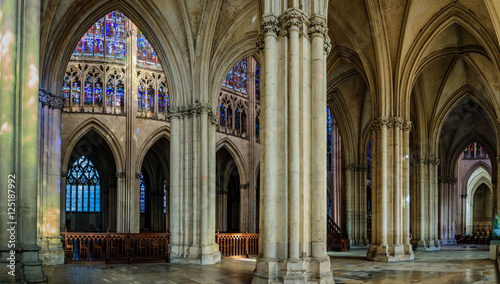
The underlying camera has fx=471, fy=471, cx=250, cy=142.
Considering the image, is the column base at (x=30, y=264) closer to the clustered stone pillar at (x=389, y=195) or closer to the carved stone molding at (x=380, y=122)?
the clustered stone pillar at (x=389, y=195)

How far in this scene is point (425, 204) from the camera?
2730cm

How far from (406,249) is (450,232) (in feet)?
58.4

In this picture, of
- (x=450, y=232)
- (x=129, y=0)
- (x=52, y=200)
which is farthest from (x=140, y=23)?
(x=450, y=232)

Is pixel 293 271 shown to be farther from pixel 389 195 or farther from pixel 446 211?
pixel 446 211

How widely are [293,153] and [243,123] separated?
2409cm

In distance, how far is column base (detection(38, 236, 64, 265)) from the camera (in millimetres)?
15750

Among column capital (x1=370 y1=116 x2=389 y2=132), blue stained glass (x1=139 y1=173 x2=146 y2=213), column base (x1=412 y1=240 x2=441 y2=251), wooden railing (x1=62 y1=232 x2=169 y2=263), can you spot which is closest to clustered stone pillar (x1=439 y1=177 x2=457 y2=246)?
column base (x1=412 y1=240 x2=441 y2=251)

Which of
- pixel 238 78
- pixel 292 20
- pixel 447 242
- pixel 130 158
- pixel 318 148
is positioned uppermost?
pixel 238 78

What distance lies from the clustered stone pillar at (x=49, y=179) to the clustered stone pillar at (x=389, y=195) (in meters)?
11.8

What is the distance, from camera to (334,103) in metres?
28.4

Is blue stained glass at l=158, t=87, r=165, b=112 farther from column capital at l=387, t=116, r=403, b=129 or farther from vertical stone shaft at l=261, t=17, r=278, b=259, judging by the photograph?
vertical stone shaft at l=261, t=17, r=278, b=259

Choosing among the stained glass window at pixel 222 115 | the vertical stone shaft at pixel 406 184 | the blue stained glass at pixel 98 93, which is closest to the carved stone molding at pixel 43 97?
the blue stained glass at pixel 98 93

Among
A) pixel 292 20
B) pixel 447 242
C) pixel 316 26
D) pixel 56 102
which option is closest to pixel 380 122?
pixel 316 26

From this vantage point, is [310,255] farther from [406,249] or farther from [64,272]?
[406,249]
